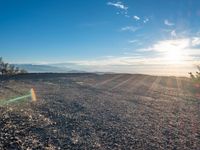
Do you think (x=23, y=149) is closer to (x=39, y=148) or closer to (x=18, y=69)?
(x=39, y=148)

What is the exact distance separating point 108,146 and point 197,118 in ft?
16.3

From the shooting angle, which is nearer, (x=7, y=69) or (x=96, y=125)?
(x=96, y=125)

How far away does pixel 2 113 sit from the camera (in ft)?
29.8

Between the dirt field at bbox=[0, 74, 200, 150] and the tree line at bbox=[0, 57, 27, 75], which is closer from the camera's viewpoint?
the dirt field at bbox=[0, 74, 200, 150]

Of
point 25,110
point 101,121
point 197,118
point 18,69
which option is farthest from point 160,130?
point 18,69

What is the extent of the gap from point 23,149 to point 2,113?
3.02 metres

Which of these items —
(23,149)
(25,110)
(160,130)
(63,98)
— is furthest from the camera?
(63,98)

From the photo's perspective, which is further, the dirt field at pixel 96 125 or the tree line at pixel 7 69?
the tree line at pixel 7 69

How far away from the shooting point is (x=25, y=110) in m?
10.0

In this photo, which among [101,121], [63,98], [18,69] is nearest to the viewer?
[101,121]

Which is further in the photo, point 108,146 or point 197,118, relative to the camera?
point 197,118

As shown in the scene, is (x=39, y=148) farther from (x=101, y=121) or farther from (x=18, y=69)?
(x=18, y=69)

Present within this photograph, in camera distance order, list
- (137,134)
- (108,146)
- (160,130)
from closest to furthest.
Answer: (108,146), (137,134), (160,130)

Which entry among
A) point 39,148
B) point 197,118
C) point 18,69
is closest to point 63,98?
point 197,118
